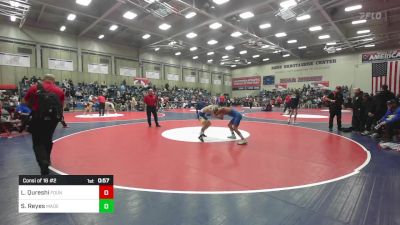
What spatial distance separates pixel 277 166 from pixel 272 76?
33487mm

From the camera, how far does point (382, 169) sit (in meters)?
3.88

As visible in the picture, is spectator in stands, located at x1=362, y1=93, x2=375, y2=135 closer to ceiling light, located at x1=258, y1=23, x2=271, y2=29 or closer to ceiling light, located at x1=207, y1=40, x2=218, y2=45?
ceiling light, located at x1=258, y1=23, x2=271, y2=29

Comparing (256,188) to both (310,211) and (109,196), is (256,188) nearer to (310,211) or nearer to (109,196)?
(310,211)

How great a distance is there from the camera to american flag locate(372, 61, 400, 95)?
64.7 ft

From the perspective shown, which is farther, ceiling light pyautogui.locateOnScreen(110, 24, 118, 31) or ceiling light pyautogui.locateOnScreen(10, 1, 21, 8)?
ceiling light pyautogui.locateOnScreen(110, 24, 118, 31)

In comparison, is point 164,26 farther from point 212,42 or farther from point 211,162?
point 211,162

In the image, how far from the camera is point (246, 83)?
38812mm

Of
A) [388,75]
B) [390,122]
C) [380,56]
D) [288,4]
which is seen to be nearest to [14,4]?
[288,4]

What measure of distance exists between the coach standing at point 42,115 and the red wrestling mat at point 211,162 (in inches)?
23.3

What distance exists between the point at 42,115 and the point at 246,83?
37.4 meters

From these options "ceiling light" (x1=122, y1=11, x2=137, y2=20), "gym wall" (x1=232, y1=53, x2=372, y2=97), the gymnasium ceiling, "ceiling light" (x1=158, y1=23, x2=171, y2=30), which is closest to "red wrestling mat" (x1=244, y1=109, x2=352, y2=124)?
the gymnasium ceiling

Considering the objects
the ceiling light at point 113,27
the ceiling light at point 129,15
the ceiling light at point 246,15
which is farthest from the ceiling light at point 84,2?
the ceiling light at point 246,15

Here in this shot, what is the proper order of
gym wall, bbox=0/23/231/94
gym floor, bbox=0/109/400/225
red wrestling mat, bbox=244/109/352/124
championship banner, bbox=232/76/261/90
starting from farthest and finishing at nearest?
championship banner, bbox=232/76/261/90 → gym wall, bbox=0/23/231/94 → red wrestling mat, bbox=244/109/352/124 → gym floor, bbox=0/109/400/225
